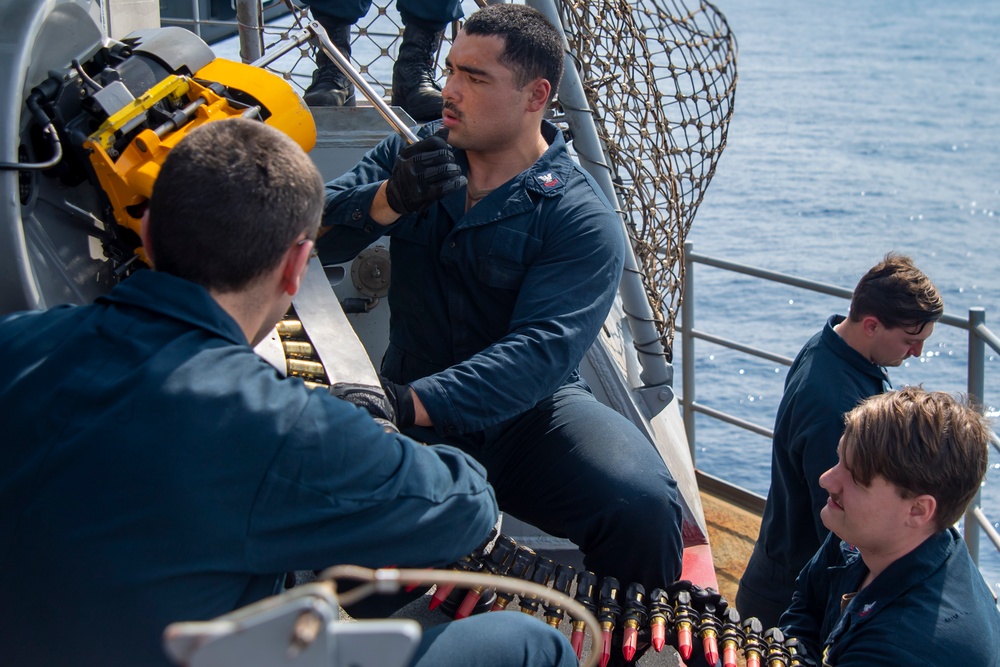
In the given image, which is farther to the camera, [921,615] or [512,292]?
[512,292]

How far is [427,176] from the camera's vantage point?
280 cm

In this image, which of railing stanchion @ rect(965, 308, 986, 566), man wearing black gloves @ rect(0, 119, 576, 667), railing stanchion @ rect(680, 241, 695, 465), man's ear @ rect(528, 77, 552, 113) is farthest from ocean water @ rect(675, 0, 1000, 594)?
man wearing black gloves @ rect(0, 119, 576, 667)

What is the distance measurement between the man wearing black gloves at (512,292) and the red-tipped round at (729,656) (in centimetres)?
27

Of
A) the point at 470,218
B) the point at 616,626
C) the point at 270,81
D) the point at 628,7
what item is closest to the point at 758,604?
the point at 616,626

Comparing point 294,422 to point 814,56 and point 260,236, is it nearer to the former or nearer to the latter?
point 260,236

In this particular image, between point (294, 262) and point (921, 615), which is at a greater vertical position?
point (294, 262)

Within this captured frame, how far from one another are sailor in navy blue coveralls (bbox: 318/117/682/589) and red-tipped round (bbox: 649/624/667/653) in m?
0.22

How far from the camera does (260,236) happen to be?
176cm

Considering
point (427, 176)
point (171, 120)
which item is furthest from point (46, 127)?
point (427, 176)

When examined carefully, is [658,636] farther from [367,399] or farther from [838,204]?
[838,204]

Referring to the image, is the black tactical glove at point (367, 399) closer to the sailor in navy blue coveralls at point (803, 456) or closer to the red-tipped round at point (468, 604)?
the red-tipped round at point (468, 604)

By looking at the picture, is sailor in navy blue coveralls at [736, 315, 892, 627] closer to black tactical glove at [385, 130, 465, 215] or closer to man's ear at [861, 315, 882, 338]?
man's ear at [861, 315, 882, 338]

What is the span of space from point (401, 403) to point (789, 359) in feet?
8.14

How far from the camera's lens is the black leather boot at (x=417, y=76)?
4305 millimetres
